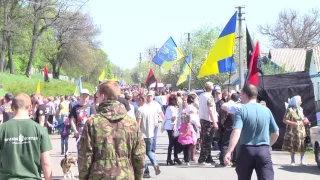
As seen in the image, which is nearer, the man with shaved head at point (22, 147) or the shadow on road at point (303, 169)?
the man with shaved head at point (22, 147)

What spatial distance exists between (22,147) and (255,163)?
9.61 ft

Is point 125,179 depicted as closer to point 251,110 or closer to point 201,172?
point 251,110

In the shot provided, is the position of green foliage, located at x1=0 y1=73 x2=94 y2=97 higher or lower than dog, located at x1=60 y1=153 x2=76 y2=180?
higher

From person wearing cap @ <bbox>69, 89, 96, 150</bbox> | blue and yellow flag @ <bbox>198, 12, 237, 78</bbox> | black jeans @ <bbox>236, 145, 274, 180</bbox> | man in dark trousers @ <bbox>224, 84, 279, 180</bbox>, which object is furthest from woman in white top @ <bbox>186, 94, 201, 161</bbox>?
black jeans @ <bbox>236, 145, 274, 180</bbox>

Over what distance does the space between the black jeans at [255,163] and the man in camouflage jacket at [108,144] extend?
209 centimetres

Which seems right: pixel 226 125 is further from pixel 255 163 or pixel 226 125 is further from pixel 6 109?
pixel 255 163

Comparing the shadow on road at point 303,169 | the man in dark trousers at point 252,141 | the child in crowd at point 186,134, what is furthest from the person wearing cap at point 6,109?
the shadow on road at point 303,169

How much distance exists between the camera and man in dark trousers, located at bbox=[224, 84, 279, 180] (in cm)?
705

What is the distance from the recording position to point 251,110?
7.22 meters

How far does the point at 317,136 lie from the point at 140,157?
27.0 feet

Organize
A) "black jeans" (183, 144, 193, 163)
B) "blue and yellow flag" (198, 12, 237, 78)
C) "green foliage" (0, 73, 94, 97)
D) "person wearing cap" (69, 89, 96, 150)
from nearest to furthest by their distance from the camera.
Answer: "person wearing cap" (69, 89, 96, 150) < "black jeans" (183, 144, 193, 163) < "blue and yellow flag" (198, 12, 237, 78) < "green foliage" (0, 73, 94, 97)

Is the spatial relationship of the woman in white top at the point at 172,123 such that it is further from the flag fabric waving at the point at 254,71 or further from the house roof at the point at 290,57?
the house roof at the point at 290,57

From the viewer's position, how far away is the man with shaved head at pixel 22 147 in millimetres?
5473

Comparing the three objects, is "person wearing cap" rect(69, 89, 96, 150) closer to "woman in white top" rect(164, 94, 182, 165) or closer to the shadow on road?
"woman in white top" rect(164, 94, 182, 165)
